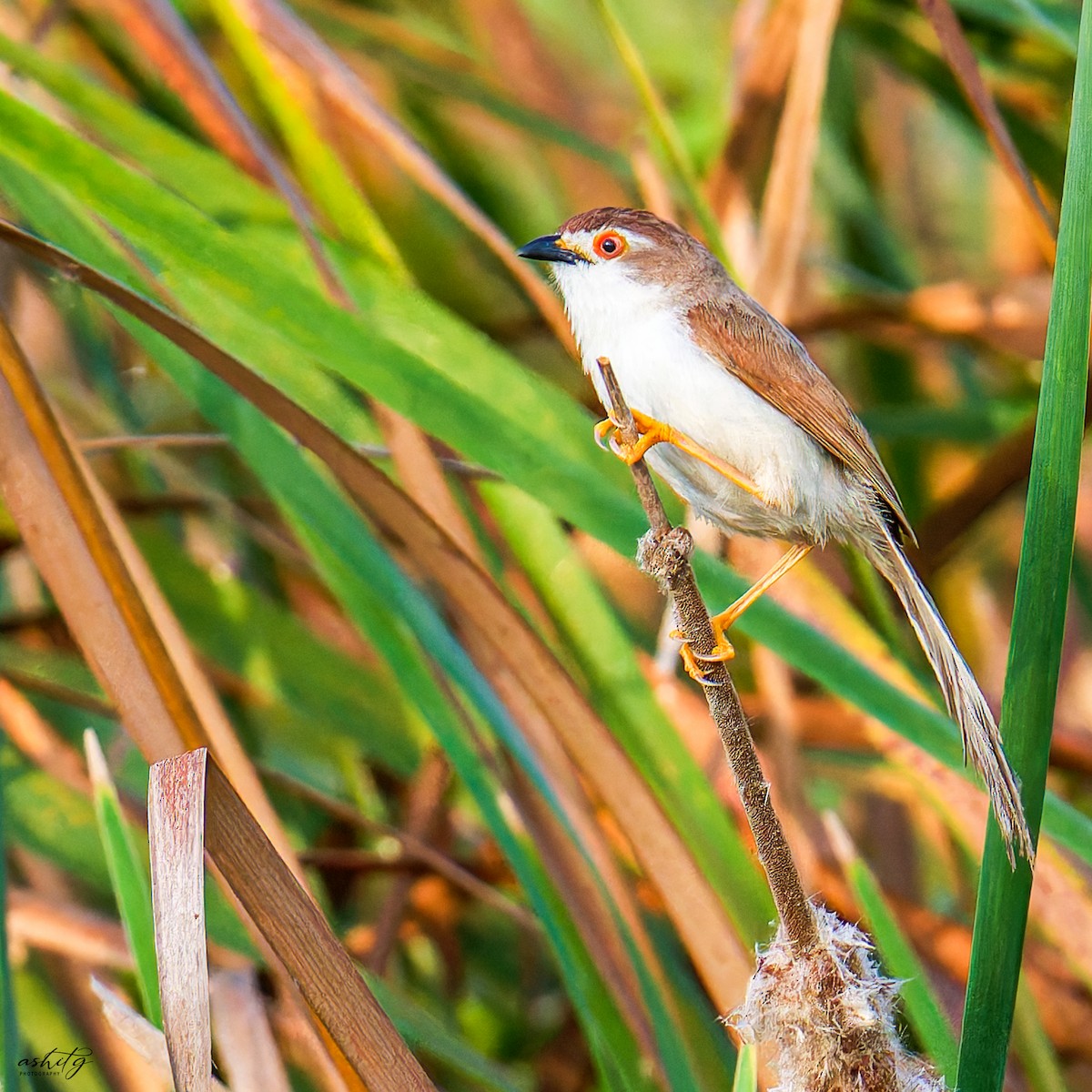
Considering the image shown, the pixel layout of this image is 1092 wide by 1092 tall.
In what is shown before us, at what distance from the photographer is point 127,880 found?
1.36 metres

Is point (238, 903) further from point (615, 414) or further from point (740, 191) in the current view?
point (740, 191)

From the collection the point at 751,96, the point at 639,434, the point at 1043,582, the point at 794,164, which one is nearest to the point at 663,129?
the point at 794,164

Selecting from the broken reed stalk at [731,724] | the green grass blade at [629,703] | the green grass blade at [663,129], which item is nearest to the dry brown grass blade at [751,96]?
the green grass blade at [663,129]

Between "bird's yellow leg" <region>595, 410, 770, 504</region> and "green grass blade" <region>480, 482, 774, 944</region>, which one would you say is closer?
"bird's yellow leg" <region>595, 410, 770, 504</region>

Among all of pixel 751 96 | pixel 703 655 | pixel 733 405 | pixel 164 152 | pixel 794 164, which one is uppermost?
pixel 751 96

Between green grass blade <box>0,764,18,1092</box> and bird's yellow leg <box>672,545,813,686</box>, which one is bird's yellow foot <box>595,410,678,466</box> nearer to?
bird's yellow leg <box>672,545,813,686</box>

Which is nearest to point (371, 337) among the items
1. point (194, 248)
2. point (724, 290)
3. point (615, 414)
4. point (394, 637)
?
point (194, 248)

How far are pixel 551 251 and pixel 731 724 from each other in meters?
1.10

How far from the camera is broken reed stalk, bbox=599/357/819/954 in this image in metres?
Answer: 1.18

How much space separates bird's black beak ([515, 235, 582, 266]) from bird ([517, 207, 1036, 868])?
1.0 inches

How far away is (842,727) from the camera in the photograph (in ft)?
8.64

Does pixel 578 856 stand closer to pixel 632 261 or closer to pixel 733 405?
pixel 733 405

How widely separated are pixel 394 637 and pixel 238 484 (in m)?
1.33
